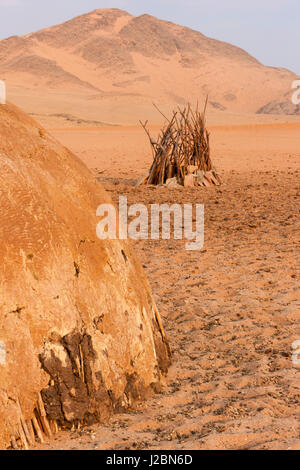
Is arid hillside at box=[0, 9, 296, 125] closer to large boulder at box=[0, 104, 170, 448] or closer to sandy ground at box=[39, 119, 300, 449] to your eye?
sandy ground at box=[39, 119, 300, 449]

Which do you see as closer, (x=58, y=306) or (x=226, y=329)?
(x=58, y=306)

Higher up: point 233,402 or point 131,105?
point 131,105

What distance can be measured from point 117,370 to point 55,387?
328mm

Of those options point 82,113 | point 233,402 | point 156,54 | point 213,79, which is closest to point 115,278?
point 233,402

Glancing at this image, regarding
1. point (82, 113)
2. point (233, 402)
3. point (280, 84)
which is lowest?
point (233, 402)

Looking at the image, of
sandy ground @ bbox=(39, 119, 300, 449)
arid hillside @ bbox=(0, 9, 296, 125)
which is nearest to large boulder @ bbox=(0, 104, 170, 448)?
sandy ground @ bbox=(39, 119, 300, 449)

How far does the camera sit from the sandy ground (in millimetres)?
2291

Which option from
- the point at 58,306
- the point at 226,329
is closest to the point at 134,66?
the point at 226,329

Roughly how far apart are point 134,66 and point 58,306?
79621 mm

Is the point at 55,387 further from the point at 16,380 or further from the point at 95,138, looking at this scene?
the point at 95,138

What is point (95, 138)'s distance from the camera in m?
19.2

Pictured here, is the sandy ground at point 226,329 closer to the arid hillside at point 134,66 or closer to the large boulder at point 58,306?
the large boulder at point 58,306

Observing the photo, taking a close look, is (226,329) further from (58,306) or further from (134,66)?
(134,66)

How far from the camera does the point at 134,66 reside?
7806 cm
